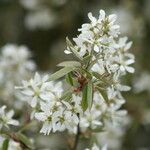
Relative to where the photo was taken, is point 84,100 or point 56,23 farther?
point 56,23

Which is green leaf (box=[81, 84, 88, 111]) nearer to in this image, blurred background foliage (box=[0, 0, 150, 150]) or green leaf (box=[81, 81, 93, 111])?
green leaf (box=[81, 81, 93, 111])

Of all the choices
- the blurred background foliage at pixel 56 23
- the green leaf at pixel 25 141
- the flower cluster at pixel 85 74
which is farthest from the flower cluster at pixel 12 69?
the blurred background foliage at pixel 56 23

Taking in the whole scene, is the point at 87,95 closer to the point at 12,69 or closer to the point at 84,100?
the point at 84,100

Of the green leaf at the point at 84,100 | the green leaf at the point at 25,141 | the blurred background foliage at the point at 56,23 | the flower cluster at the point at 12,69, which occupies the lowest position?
the green leaf at the point at 25,141

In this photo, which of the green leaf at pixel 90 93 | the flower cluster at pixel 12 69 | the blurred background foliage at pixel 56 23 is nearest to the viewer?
the green leaf at pixel 90 93

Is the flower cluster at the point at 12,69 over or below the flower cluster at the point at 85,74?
over

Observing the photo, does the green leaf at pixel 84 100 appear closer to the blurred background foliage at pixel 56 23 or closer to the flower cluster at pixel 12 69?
the flower cluster at pixel 12 69

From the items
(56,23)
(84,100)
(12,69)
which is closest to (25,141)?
(84,100)

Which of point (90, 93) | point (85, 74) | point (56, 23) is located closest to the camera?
point (90, 93)

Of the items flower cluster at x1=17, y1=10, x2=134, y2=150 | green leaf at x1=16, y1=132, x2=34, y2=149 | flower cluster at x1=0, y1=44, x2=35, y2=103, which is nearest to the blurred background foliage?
flower cluster at x1=0, y1=44, x2=35, y2=103

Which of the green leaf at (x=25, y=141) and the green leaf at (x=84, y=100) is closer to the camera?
the green leaf at (x=84, y=100)

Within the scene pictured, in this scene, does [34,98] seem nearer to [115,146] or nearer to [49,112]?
[49,112]
